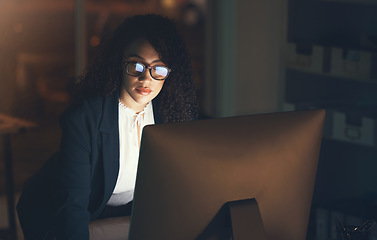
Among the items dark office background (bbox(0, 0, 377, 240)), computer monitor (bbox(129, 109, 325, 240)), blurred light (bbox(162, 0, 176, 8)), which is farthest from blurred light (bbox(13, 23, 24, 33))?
computer monitor (bbox(129, 109, 325, 240))

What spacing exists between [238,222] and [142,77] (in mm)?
663

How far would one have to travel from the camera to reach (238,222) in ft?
3.55

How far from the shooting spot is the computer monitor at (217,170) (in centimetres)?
102

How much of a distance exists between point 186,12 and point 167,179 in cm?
499

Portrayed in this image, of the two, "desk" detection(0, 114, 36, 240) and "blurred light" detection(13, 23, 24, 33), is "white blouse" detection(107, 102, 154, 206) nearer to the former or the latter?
"desk" detection(0, 114, 36, 240)

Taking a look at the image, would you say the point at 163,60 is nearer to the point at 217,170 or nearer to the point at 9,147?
the point at 217,170

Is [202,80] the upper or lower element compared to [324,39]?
lower

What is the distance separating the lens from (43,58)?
4.45 meters

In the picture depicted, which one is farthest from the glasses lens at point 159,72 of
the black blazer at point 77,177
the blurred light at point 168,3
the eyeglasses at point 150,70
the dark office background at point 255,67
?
the blurred light at point 168,3

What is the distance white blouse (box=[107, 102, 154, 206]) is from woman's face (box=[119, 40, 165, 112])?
0.24ft

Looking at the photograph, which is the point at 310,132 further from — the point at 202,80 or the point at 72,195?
the point at 202,80

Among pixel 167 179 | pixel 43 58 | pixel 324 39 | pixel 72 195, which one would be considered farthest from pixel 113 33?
pixel 43 58

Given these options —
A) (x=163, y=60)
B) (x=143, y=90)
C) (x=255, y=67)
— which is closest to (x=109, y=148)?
(x=143, y=90)

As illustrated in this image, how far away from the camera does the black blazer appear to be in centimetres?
138
